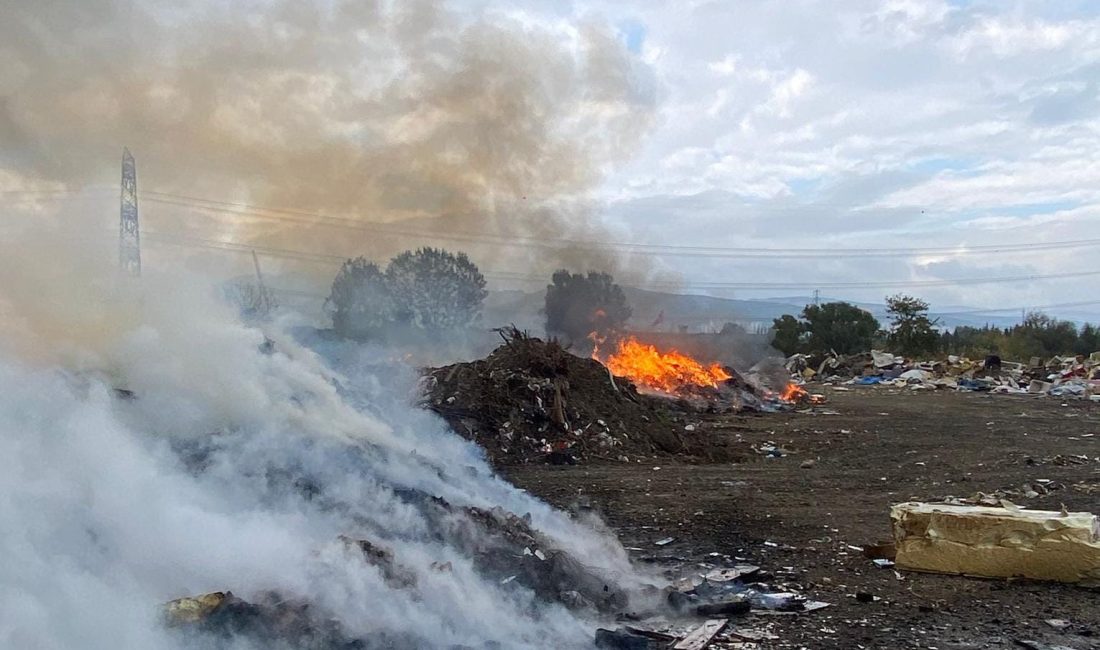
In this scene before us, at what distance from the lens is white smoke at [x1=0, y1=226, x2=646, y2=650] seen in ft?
11.9

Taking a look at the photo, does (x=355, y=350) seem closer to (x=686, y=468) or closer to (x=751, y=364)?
(x=686, y=468)

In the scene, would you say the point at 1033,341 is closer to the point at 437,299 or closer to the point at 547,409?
the point at 437,299

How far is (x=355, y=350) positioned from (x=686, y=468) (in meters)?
6.30

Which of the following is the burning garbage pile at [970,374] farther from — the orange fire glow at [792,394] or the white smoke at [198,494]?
the white smoke at [198,494]

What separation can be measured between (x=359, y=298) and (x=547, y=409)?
17.7 meters

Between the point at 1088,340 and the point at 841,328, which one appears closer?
the point at 1088,340

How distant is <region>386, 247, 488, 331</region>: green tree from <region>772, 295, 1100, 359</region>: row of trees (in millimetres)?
17684

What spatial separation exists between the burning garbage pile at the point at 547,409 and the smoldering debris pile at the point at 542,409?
16 millimetres

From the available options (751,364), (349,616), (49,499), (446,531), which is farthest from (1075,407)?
(49,499)

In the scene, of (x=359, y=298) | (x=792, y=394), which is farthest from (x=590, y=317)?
(x=359, y=298)

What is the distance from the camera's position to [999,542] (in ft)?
17.7

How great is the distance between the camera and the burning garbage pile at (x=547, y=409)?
12203 mm

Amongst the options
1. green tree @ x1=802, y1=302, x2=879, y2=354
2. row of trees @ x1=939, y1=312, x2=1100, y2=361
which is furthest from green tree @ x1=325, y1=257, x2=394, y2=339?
row of trees @ x1=939, y1=312, x2=1100, y2=361

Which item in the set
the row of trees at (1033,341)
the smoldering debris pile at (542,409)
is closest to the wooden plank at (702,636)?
the smoldering debris pile at (542,409)
